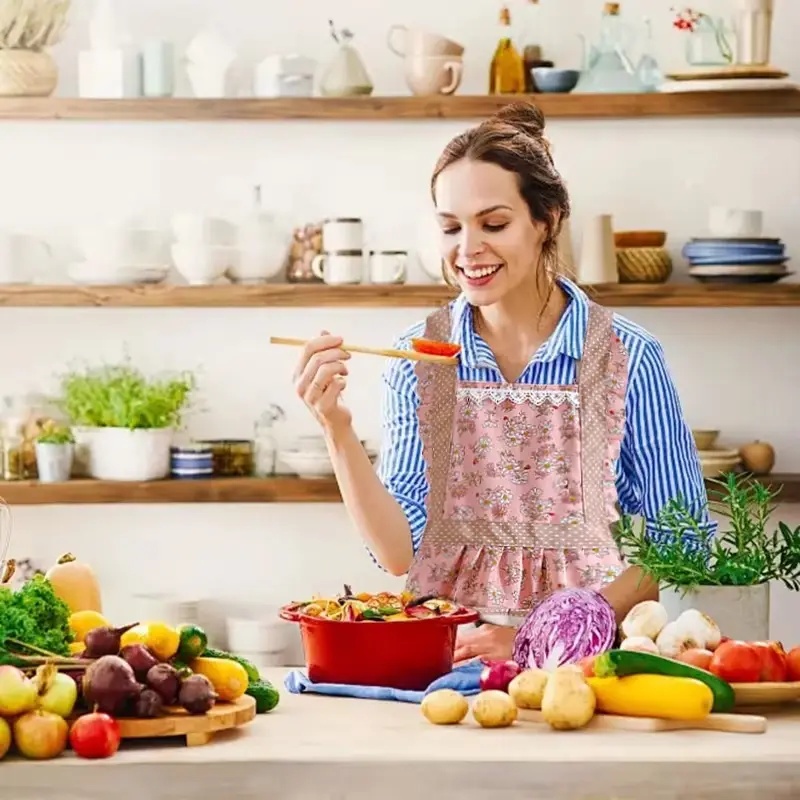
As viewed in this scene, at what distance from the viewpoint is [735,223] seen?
14.5ft

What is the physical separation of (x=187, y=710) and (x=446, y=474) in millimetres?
1167

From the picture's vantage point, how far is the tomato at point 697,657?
7.03 feet

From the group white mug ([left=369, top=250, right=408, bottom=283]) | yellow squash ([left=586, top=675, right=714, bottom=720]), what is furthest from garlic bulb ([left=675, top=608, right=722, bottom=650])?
white mug ([left=369, top=250, right=408, bottom=283])

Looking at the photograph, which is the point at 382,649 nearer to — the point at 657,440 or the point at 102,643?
the point at 102,643

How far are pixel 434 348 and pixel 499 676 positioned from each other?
752 mm

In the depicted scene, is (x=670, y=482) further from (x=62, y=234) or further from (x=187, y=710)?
(x=62, y=234)

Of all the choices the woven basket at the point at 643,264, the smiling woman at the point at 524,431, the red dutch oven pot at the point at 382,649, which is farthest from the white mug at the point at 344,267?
the red dutch oven pot at the point at 382,649

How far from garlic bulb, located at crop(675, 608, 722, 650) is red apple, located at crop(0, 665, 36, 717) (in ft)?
2.85

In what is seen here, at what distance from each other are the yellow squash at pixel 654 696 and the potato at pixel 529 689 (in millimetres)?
63

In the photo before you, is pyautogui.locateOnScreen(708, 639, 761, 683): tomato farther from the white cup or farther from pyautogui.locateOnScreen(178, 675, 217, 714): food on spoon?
the white cup

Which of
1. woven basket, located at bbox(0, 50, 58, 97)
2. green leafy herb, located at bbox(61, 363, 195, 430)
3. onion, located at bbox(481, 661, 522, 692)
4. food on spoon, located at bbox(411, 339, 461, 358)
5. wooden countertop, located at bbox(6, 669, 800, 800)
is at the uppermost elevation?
woven basket, located at bbox(0, 50, 58, 97)

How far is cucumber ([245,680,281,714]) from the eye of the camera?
2.14 meters

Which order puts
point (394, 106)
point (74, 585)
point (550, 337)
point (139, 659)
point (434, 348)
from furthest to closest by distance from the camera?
point (394, 106)
point (550, 337)
point (434, 348)
point (74, 585)
point (139, 659)

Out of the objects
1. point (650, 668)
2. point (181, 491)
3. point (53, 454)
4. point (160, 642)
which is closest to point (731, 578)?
point (650, 668)
